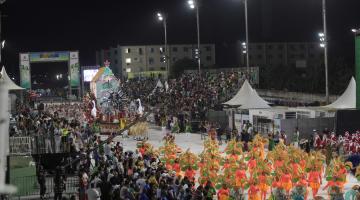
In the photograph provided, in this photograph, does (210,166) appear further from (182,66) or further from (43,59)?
(182,66)

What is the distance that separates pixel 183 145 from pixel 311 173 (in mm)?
13755

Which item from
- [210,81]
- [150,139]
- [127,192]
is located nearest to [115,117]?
[150,139]

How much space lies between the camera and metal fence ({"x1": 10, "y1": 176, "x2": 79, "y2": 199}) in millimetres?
14477

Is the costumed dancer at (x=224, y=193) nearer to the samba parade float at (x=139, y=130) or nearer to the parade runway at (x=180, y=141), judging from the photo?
the parade runway at (x=180, y=141)

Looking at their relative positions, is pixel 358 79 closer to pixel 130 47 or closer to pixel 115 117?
pixel 115 117

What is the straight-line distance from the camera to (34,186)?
1521 cm

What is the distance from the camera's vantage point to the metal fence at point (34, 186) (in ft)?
47.5

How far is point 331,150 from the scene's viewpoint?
19531 millimetres

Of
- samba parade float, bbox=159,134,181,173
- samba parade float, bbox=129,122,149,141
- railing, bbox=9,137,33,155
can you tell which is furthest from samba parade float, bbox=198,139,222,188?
samba parade float, bbox=129,122,149,141

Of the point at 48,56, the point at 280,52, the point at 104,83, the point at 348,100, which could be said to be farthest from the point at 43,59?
the point at 280,52

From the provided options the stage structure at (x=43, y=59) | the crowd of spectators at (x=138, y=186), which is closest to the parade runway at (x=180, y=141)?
the crowd of spectators at (x=138, y=186)

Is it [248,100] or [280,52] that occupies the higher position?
[280,52]

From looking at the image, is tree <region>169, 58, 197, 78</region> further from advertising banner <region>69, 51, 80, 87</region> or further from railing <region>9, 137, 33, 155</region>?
railing <region>9, 137, 33, 155</region>

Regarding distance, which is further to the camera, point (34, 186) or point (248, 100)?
Answer: point (248, 100)
